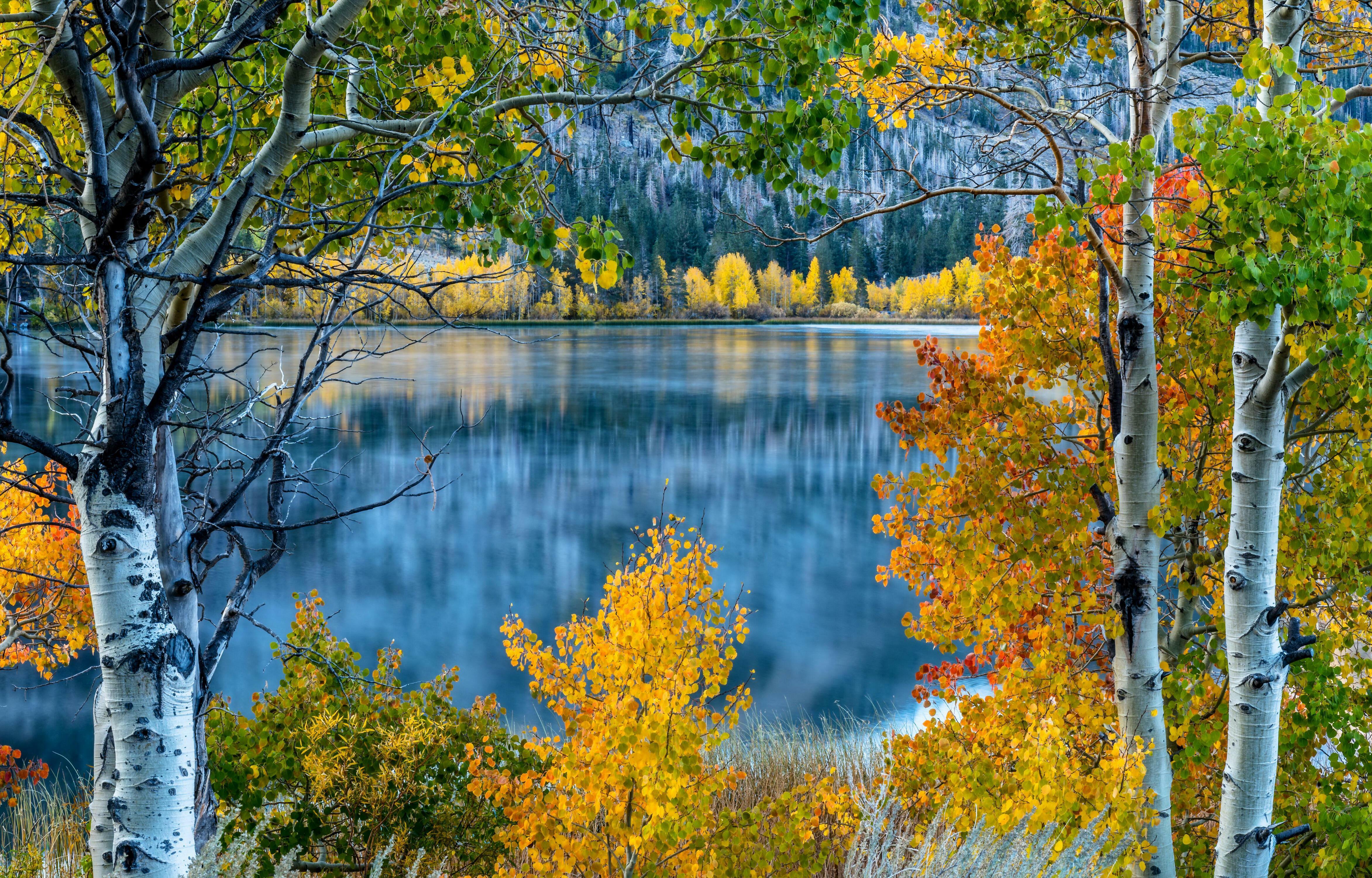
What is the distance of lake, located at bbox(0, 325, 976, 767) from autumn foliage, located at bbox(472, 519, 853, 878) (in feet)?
1.96

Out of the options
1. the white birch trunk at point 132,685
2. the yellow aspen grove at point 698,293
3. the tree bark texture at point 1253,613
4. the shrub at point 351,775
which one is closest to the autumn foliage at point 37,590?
the shrub at point 351,775

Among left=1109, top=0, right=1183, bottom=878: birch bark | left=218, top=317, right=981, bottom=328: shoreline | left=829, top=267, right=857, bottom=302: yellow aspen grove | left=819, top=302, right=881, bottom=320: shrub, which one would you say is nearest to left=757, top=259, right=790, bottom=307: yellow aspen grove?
left=218, top=317, right=981, bottom=328: shoreline

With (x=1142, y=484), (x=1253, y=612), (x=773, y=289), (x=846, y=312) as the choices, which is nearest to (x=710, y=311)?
(x=773, y=289)

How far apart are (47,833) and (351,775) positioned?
483 cm

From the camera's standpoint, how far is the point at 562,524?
24.4m

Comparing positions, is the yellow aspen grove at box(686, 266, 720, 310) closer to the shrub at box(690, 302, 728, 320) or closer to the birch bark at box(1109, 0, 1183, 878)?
the shrub at box(690, 302, 728, 320)

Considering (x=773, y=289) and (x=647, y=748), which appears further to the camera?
(x=773, y=289)

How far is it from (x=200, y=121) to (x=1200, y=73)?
6603 millimetres

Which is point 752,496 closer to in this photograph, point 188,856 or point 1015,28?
point 1015,28

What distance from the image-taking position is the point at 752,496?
91.0ft

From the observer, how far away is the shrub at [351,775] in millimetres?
5387

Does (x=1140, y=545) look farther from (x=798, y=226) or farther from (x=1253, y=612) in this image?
(x=798, y=226)

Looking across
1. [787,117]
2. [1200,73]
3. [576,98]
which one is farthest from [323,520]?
[1200,73]

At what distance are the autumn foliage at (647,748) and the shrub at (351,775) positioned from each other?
1.05 feet
